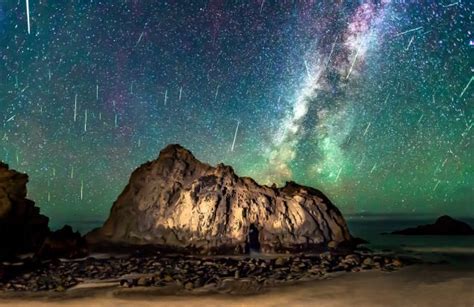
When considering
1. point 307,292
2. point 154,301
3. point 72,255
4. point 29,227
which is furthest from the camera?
point 29,227

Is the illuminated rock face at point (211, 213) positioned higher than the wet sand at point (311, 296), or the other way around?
the illuminated rock face at point (211, 213)

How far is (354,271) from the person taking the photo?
58.3 ft

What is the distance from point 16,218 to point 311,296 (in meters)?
22.4

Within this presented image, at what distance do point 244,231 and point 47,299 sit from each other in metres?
15.5

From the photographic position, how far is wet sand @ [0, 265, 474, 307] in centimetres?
1191

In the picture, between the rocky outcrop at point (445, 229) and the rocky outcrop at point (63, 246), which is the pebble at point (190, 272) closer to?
the rocky outcrop at point (63, 246)

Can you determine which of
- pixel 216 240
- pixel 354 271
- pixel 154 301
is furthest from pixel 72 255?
pixel 354 271

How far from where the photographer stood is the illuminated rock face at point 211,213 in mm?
27328

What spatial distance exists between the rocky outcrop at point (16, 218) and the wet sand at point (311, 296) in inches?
600

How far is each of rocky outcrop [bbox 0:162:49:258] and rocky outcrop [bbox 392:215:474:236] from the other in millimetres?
41396

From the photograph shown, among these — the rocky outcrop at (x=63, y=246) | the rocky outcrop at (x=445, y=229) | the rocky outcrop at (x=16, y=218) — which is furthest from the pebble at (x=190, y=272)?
the rocky outcrop at (x=445, y=229)

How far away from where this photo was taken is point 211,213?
2769 centimetres

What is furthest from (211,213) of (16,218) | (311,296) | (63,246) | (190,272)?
(311,296)

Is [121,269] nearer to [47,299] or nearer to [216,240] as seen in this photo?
[47,299]
